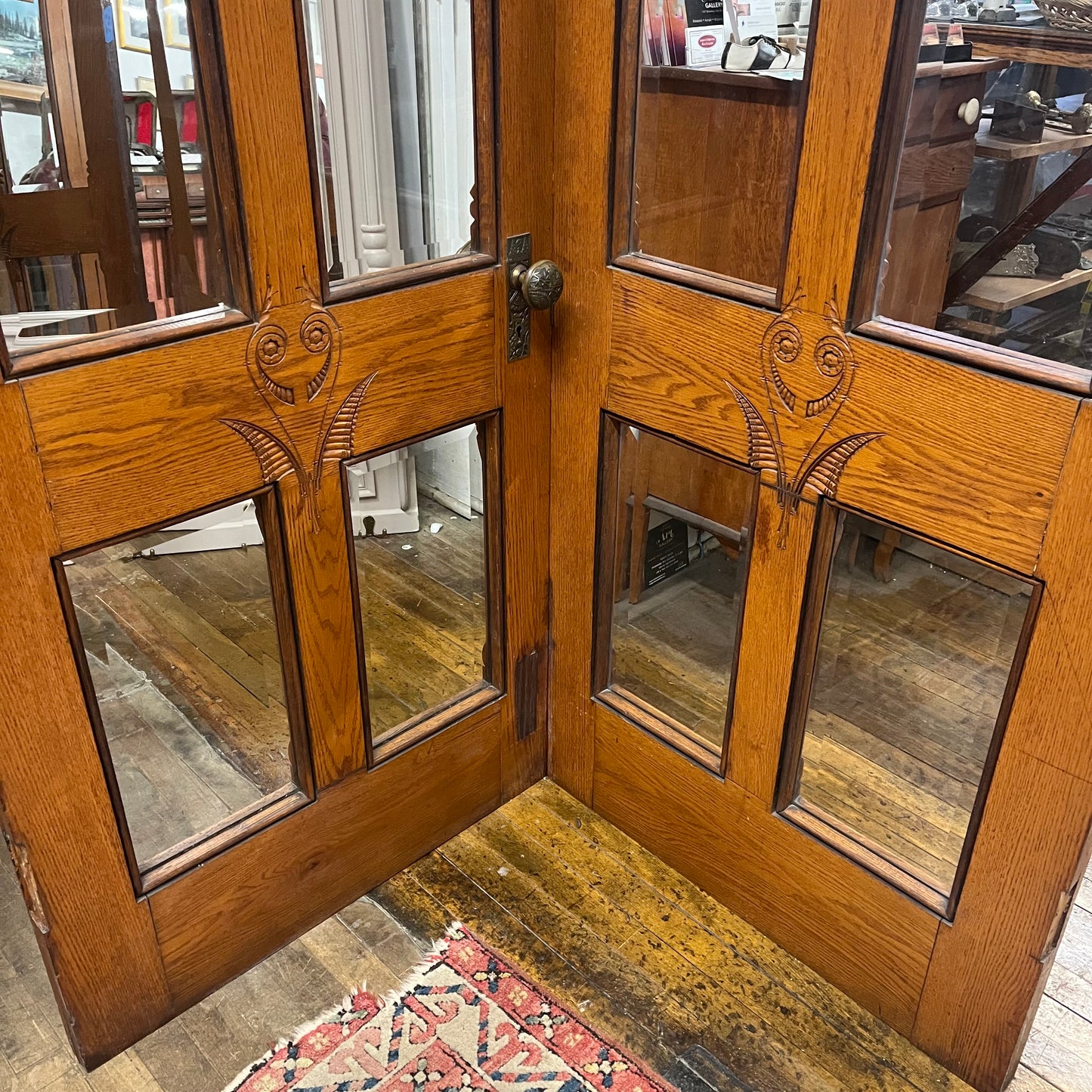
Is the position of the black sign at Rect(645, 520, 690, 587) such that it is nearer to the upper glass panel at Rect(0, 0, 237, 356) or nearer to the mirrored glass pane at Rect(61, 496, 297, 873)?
the mirrored glass pane at Rect(61, 496, 297, 873)

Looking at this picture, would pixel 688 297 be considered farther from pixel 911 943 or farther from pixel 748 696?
pixel 911 943

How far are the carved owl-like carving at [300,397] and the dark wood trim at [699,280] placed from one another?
1.22 ft

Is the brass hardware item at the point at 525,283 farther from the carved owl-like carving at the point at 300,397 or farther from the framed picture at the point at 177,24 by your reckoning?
the framed picture at the point at 177,24

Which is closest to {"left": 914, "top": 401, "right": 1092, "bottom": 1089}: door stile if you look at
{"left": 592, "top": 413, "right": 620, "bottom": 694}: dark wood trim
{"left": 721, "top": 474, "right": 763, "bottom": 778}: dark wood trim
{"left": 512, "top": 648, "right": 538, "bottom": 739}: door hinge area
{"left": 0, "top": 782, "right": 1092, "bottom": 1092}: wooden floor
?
{"left": 0, "top": 782, "right": 1092, "bottom": 1092}: wooden floor

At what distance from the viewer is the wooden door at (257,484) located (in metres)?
1.12

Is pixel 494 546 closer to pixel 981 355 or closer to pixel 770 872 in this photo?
pixel 770 872

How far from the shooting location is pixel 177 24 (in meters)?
1.08

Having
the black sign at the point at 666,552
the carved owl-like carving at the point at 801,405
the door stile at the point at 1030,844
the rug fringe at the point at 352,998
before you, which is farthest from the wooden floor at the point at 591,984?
the carved owl-like carving at the point at 801,405

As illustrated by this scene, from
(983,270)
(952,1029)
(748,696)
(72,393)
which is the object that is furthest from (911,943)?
(72,393)

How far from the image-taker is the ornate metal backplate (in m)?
1.43

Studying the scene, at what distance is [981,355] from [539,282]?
58 cm

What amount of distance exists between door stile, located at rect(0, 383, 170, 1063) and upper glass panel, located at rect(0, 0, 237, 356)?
0.46 ft

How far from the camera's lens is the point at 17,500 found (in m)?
1.09

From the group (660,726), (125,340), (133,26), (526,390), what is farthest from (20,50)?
(660,726)
